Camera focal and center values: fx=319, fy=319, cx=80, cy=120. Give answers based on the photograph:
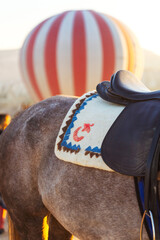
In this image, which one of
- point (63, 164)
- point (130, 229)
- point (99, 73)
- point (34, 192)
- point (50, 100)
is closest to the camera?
point (130, 229)

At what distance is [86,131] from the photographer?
6.41 feet

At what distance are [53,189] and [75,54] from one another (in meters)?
9.30

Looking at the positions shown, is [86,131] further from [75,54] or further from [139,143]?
[75,54]

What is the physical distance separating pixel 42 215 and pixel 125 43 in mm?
9883

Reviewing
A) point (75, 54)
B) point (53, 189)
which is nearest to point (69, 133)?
point (53, 189)

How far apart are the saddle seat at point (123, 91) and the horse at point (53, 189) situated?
36 centimetres

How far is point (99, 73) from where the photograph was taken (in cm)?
1105

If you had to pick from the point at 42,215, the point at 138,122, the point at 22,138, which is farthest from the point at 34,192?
the point at 138,122

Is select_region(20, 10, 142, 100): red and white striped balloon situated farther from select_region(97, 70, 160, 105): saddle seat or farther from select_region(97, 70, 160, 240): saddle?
select_region(97, 70, 160, 240): saddle

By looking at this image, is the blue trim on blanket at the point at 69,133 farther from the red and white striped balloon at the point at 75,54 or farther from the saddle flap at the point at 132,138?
the red and white striped balloon at the point at 75,54

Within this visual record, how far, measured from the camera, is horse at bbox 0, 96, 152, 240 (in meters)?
1.72

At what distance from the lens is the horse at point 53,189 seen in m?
1.72

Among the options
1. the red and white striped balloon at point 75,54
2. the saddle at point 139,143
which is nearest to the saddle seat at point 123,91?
the saddle at point 139,143

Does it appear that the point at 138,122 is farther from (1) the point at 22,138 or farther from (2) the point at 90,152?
(1) the point at 22,138
